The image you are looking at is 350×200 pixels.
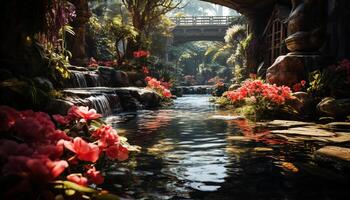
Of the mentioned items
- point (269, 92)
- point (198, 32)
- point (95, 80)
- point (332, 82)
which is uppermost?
point (198, 32)

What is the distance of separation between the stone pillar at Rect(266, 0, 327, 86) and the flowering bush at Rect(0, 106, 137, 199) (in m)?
9.41

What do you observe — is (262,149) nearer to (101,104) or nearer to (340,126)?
(340,126)

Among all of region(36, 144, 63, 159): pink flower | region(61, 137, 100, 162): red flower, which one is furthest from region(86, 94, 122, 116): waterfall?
region(36, 144, 63, 159): pink flower

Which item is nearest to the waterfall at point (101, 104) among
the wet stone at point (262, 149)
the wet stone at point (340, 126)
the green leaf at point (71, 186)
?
the wet stone at point (262, 149)

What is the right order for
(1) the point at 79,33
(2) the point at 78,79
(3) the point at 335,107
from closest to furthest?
1. (3) the point at 335,107
2. (2) the point at 78,79
3. (1) the point at 79,33

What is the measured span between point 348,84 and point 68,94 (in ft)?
24.0

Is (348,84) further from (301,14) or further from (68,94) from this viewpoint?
(68,94)

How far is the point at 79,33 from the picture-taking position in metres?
17.5

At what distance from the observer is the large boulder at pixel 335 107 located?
26.8 ft

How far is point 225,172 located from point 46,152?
2330 millimetres

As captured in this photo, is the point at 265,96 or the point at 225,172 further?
the point at 265,96

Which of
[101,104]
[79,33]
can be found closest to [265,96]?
[101,104]

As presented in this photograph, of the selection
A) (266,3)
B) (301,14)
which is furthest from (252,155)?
(266,3)

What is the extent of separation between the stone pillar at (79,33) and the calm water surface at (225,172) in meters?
12.8
